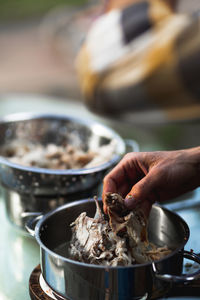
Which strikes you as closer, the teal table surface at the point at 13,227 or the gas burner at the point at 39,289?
the gas burner at the point at 39,289

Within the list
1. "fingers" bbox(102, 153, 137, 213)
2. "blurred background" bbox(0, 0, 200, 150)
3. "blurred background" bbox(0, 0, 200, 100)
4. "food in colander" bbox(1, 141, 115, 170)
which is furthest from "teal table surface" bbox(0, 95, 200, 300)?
"blurred background" bbox(0, 0, 200, 100)

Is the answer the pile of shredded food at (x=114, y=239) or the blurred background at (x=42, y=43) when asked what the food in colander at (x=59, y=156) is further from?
the blurred background at (x=42, y=43)

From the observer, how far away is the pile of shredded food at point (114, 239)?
2.58ft

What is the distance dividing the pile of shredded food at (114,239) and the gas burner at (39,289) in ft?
0.26

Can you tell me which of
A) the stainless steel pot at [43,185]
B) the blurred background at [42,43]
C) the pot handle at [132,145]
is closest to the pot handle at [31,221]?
the stainless steel pot at [43,185]

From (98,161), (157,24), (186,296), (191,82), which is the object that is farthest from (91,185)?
(157,24)

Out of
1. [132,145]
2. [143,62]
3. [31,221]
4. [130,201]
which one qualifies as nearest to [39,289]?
[31,221]

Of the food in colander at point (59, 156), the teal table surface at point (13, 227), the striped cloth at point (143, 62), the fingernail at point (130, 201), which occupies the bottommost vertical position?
the teal table surface at point (13, 227)

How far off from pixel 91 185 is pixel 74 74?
104 inches

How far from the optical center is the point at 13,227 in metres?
1.13

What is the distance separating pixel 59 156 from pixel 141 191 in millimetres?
462

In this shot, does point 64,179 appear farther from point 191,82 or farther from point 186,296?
point 191,82

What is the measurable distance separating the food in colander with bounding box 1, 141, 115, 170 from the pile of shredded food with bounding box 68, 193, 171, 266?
33 centimetres

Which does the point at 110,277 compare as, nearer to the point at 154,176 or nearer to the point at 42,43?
the point at 154,176
